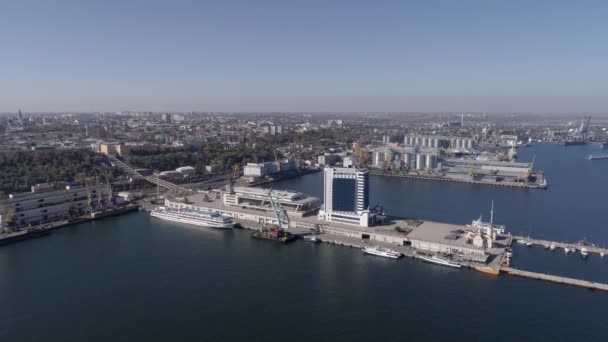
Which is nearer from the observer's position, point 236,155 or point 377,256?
point 377,256

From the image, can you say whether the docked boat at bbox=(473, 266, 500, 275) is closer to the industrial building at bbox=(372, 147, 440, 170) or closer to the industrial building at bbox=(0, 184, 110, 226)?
the industrial building at bbox=(0, 184, 110, 226)

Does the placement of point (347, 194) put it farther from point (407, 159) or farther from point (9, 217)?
point (407, 159)

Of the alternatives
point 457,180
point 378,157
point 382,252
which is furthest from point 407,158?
point 382,252

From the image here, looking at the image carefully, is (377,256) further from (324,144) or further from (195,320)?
(324,144)

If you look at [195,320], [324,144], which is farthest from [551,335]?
[324,144]

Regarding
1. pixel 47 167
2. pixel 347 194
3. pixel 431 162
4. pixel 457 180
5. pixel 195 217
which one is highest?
pixel 347 194

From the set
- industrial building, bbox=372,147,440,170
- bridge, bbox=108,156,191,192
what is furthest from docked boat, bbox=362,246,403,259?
industrial building, bbox=372,147,440,170

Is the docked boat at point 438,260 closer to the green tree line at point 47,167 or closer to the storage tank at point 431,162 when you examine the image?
the green tree line at point 47,167

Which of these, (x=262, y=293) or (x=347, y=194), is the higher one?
(x=347, y=194)
